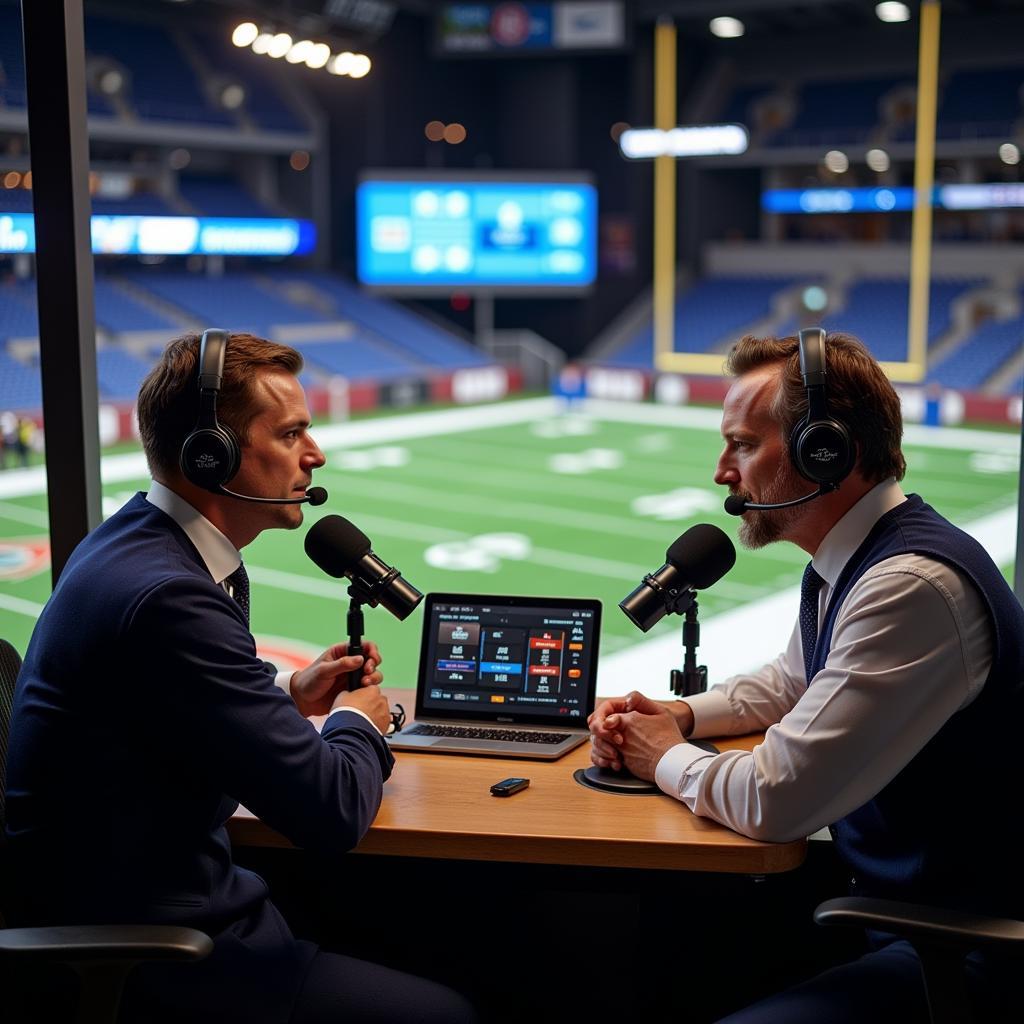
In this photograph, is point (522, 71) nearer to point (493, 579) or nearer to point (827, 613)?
point (493, 579)

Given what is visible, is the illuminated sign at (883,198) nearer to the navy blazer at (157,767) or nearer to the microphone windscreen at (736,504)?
the microphone windscreen at (736,504)

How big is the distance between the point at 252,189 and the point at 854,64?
1008 cm

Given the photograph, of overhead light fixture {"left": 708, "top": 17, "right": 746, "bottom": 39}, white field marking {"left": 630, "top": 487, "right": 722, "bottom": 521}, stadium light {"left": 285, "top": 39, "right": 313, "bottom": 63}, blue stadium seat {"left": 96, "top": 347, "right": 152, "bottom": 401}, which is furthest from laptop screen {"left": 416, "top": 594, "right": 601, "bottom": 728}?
overhead light fixture {"left": 708, "top": 17, "right": 746, "bottom": 39}

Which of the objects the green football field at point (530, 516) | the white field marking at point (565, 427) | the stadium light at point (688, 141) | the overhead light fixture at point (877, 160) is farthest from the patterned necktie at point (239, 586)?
the overhead light fixture at point (877, 160)

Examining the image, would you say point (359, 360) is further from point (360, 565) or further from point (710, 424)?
point (360, 565)

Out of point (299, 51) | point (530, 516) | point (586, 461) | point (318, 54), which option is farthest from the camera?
point (318, 54)

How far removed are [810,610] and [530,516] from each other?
9.13 metres

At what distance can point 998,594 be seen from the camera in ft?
5.85

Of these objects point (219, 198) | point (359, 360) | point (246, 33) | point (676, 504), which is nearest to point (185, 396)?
point (676, 504)

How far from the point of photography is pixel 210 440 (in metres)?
1.89

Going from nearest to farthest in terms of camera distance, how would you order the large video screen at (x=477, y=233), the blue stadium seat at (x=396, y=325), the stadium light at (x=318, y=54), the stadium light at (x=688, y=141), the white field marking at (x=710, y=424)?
1. the white field marking at (x=710, y=424)
2. the stadium light at (x=318, y=54)
3. the blue stadium seat at (x=396, y=325)
4. the large video screen at (x=477, y=233)
5. the stadium light at (x=688, y=141)

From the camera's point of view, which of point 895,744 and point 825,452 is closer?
point 895,744

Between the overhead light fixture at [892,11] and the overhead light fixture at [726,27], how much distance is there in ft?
7.06

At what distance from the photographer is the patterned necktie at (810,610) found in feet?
6.87
